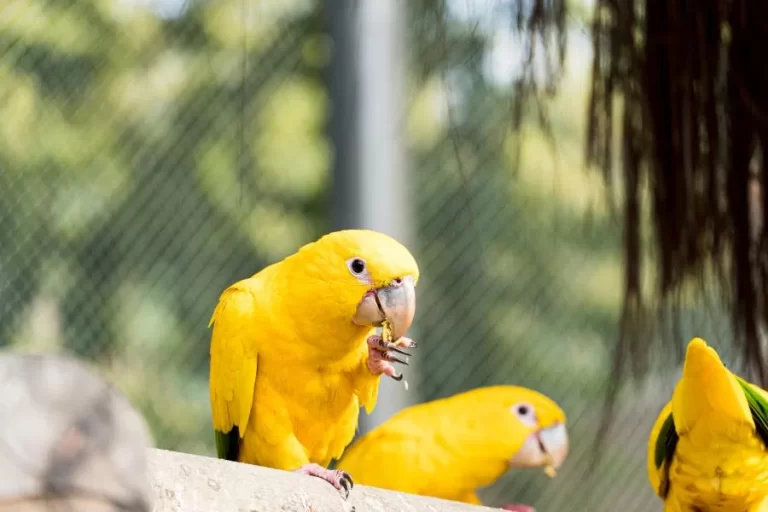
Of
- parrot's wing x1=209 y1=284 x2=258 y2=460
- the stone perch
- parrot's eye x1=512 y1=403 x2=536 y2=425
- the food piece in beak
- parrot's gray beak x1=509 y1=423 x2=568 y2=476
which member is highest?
the stone perch

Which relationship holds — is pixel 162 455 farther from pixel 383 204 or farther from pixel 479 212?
pixel 479 212

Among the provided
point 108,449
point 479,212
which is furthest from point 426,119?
point 108,449

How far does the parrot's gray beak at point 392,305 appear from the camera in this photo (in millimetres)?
917

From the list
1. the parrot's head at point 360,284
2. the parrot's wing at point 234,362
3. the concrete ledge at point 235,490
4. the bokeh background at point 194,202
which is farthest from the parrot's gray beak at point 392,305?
the bokeh background at point 194,202

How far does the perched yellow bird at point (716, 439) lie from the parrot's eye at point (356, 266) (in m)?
0.31

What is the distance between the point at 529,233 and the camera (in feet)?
4.95

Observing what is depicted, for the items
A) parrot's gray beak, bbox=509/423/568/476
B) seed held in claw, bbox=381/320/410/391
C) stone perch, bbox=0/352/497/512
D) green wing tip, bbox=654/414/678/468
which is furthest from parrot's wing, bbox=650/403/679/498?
stone perch, bbox=0/352/497/512

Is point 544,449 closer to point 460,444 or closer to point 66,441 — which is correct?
point 460,444

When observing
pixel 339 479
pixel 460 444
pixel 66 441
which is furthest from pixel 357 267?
pixel 66 441

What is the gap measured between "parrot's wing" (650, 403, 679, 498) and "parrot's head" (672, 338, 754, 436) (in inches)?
2.0

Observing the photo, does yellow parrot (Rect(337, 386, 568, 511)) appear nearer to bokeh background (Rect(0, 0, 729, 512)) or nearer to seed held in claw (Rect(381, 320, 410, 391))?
bokeh background (Rect(0, 0, 729, 512))

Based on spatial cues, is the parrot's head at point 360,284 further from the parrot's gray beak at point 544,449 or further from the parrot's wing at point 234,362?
the parrot's gray beak at point 544,449

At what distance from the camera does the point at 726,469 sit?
0.85 meters

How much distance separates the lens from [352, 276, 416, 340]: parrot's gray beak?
0.92 metres
